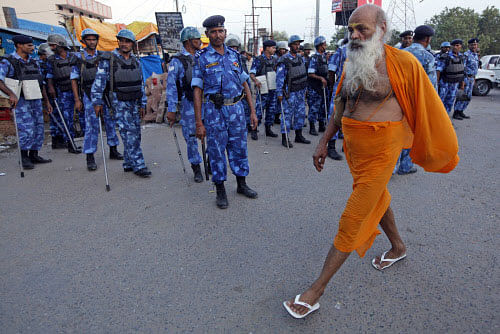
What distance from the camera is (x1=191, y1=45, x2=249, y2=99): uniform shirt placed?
3.52 meters

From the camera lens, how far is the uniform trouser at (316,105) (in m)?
7.38

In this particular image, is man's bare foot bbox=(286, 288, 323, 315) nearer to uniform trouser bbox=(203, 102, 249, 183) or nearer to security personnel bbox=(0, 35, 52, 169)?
uniform trouser bbox=(203, 102, 249, 183)

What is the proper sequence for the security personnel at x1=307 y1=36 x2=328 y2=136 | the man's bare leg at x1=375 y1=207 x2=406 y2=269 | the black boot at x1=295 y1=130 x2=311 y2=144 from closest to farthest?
the man's bare leg at x1=375 y1=207 x2=406 y2=269 < the black boot at x1=295 y1=130 x2=311 y2=144 < the security personnel at x1=307 y1=36 x2=328 y2=136

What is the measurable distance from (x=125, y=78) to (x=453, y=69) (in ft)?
23.8

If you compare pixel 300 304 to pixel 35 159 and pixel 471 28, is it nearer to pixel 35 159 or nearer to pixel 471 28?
pixel 35 159

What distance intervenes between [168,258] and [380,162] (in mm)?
1964

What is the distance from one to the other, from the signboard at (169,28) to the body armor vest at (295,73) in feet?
22.1

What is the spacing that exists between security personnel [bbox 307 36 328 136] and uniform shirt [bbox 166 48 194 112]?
131 inches

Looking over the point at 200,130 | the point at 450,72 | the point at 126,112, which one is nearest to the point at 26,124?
the point at 126,112

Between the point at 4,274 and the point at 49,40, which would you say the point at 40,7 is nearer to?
the point at 49,40

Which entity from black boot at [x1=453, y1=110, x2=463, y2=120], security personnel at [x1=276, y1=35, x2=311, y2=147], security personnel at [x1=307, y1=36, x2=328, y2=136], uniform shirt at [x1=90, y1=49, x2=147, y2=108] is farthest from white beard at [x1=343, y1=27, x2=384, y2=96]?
black boot at [x1=453, y1=110, x2=463, y2=120]

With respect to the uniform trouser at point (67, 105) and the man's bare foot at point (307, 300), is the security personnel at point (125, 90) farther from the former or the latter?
the man's bare foot at point (307, 300)

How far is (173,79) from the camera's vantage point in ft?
14.8

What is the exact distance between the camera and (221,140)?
12.2 ft
